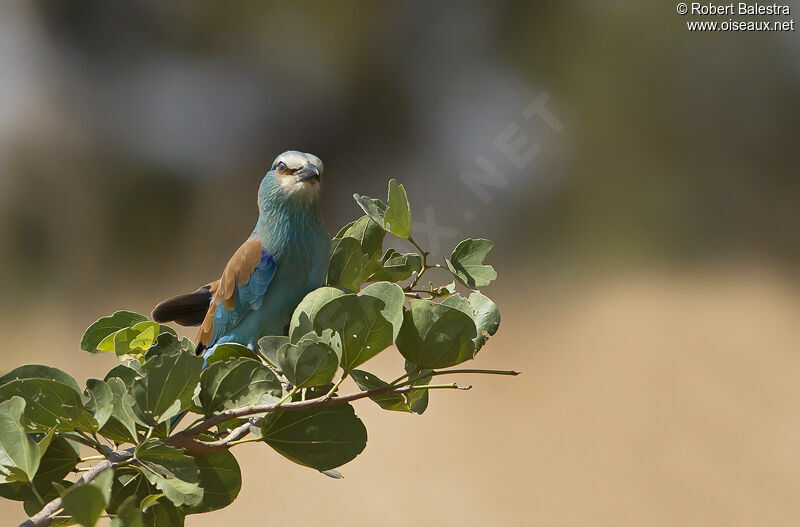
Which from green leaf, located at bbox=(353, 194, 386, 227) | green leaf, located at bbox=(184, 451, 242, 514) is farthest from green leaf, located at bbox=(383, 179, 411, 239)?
green leaf, located at bbox=(184, 451, 242, 514)

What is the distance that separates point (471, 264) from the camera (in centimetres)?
31

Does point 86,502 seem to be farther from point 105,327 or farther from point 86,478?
point 105,327

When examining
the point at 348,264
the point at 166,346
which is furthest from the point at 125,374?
the point at 348,264

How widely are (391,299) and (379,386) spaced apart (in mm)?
33

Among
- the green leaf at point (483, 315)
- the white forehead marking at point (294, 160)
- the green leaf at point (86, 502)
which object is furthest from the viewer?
the white forehead marking at point (294, 160)

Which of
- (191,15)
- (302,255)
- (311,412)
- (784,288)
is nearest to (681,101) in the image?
(784,288)

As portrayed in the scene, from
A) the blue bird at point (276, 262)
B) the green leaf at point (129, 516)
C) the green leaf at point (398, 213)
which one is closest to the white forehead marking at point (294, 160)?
the blue bird at point (276, 262)

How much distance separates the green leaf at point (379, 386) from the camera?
0.24 meters

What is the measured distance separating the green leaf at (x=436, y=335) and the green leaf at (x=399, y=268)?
89mm

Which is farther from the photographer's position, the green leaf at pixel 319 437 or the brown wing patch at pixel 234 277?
the brown wing patch at pixel 234 277

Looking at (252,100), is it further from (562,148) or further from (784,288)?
(784,288)

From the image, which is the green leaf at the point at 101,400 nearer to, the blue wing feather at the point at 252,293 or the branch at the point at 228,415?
the branch at the point at 228,415

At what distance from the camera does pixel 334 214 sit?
176 centimetres

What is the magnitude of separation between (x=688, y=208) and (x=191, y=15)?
129 centimetres
